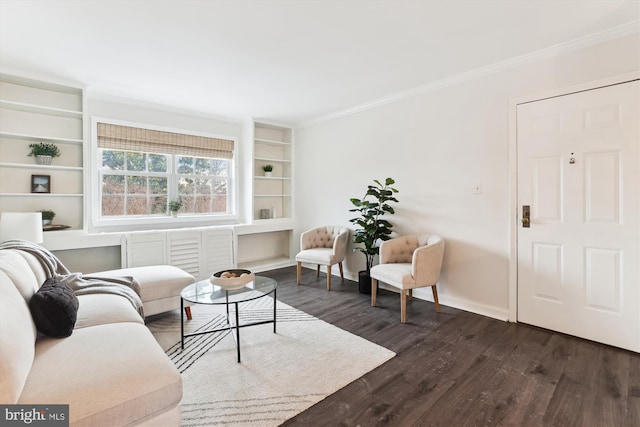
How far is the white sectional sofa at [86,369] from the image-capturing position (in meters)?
1.09

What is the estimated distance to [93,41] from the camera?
2.41 m

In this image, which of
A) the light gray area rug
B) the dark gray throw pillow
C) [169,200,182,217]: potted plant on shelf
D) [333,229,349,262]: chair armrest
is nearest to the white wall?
[333,229,349,262]: chair armrest

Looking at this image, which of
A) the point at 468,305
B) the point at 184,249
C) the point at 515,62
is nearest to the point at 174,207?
the point at 184,249

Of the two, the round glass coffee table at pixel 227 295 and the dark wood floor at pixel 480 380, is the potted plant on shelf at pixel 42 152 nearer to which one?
the round glass coffee table at pixel 227 295

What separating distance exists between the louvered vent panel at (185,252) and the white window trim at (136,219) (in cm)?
45

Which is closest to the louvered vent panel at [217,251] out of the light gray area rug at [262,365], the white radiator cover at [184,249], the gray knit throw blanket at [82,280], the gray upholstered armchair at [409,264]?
the white radiator cover at [184,249]

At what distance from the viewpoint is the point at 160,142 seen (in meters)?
4.05

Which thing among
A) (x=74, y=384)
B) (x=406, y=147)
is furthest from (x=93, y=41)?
(x=406, y=147)

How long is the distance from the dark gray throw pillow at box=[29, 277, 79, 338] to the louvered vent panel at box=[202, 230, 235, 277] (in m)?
2.42

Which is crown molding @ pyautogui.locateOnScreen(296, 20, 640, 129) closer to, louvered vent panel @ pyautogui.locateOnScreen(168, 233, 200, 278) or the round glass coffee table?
the round glass coffee table

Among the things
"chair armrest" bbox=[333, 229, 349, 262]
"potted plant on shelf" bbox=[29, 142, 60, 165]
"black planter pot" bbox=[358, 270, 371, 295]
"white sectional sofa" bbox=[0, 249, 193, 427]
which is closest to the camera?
"white sectional sofa" bbox=[0, 249, 193, 427]

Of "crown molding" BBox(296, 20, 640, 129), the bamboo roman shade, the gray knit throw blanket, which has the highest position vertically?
"crown molding" BBox(296, 20, 640, 129)

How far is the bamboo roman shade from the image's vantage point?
12.1ft

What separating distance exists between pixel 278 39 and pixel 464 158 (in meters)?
2.17
